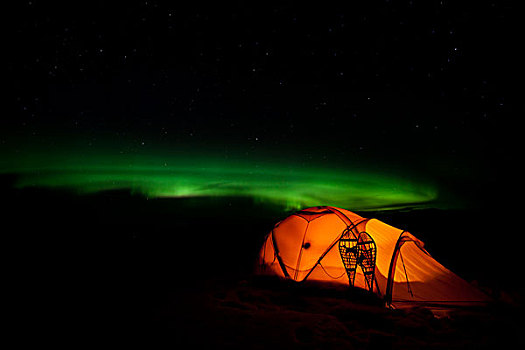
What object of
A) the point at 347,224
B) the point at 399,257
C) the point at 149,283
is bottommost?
the point at 149,283

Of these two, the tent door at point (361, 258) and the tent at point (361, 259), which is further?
the tent at point (361, 259)

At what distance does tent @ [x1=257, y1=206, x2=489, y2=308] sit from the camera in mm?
7188

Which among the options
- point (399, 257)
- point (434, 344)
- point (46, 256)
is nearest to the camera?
point (434, 344)

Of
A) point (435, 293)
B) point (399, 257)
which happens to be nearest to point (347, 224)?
point (399, 257)

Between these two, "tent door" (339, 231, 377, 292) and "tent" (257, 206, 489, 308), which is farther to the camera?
"tent" (257, 206, 489, 308)

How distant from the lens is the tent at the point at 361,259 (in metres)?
7.19

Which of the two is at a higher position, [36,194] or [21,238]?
[36,194]

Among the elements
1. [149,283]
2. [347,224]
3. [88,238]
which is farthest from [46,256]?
[347,224]

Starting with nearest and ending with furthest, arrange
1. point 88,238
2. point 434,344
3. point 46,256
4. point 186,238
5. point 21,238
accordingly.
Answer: point 434,344, point 46,256, point 21,238, point 88,238, point 186,238

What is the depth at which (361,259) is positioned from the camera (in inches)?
277

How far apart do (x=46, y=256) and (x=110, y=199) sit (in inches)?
938

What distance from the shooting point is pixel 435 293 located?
7242 mm

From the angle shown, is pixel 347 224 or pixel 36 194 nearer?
pixel 347 224

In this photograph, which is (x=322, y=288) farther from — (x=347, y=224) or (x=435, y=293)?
(x=435, y=293)
